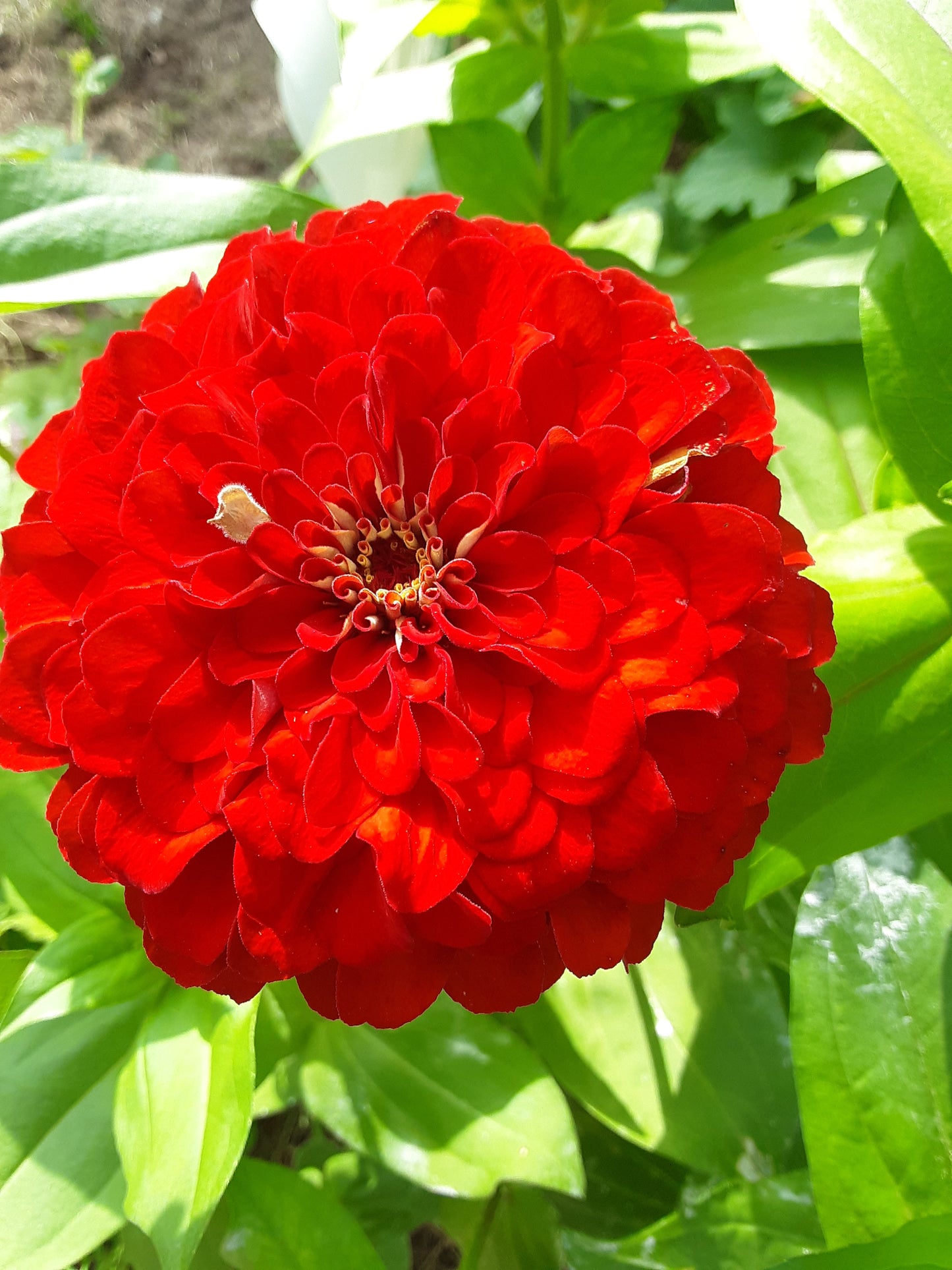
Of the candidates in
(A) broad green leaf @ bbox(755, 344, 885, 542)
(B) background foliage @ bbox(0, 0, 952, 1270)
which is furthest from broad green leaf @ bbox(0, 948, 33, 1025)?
(A) broad green leaf @ bbox(755, 344, 885, 542)

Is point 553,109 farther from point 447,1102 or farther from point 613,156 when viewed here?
point 447,1102

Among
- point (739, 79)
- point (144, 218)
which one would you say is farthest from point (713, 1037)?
point (739, 79)

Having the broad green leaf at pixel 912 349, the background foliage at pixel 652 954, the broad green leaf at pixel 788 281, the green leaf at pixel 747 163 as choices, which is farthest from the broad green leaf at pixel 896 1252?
the green leaf at pixel 747 163

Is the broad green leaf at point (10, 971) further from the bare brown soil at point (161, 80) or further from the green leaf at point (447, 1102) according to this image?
the bare brown soil at point (161, 80)

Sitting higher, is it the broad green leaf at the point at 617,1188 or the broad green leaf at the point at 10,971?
the broad green leaf at the point at 10,971

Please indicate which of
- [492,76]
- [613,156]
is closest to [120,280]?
[492,76]

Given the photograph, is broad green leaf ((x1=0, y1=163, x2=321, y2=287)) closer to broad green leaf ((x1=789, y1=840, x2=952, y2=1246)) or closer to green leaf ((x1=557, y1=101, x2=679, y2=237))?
green leaf ((x1=557, y1=101, x2=679, y2=237))

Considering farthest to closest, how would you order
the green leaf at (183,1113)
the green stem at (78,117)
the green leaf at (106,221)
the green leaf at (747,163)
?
the green stem at (78,117) → the green leaf at (747,163) → the green leaf at (106,221) → the green leaf at (183,1113)
